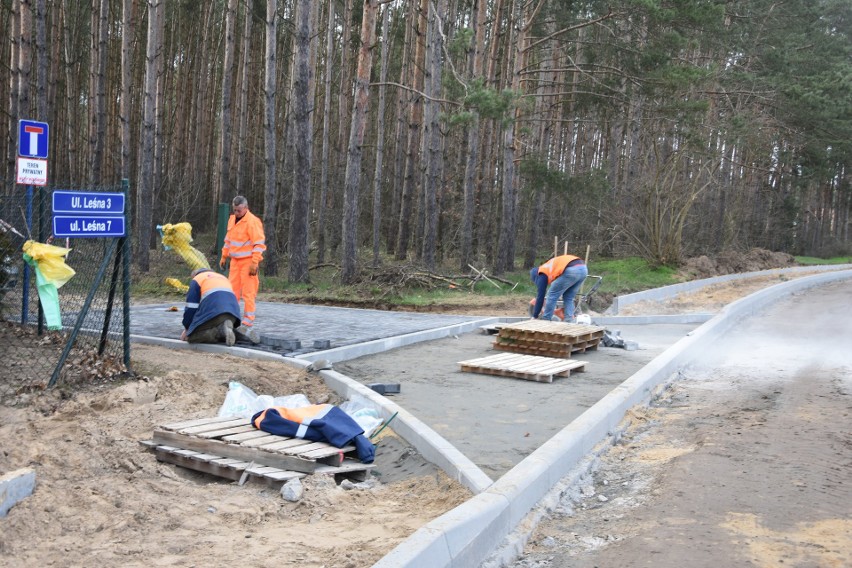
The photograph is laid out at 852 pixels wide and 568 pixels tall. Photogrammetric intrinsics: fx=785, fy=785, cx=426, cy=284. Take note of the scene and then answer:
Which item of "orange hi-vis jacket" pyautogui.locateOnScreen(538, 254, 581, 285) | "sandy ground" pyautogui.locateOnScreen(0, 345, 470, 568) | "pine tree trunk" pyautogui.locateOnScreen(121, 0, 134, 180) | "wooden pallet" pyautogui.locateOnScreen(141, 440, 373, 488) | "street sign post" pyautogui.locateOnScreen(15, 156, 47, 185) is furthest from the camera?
"pine tree trunk" pyautogui.locateOnScreen(121, 0, 134, 180)

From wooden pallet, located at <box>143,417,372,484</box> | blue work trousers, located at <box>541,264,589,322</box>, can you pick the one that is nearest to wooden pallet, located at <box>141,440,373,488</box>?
wooden pallet, located at <box>143,417,372,484</box>

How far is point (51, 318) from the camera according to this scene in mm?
6906

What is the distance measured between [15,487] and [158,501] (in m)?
0.85

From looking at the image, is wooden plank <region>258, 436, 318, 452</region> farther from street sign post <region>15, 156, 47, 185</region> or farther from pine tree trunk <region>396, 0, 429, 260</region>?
pine tree trunk <region>396, 0, 429, 260</region>

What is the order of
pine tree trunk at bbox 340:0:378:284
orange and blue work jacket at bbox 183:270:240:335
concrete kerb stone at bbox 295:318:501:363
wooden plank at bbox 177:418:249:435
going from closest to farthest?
1. wooden plank at bbox 177:418:249:435
2. orange and blue work jacket at bbox 183:270:240:335
3. concrete kerb stone at bbox 295:318:501:363
4. pine tree trunk at bbox 340:0:378:284

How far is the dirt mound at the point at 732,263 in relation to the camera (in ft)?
96.3

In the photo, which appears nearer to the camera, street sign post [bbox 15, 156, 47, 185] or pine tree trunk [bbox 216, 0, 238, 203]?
street sign post [bbox 15, 156, 47, 185]

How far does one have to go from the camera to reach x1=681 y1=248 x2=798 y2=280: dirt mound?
29.3 metres

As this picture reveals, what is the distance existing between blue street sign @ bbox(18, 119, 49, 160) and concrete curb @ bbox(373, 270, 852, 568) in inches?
295

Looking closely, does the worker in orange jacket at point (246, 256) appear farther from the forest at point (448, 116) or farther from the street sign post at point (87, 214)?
the forest at point (448, 116)

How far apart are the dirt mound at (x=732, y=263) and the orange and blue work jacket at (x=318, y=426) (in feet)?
77.3

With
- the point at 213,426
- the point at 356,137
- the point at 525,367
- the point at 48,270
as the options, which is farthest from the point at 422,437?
the point at 356,137

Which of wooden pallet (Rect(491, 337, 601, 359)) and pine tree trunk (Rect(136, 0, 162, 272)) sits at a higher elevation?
pine tree trunk (Rect(136, 0, 162, 272))

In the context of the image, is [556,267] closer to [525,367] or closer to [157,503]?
[525,367]
